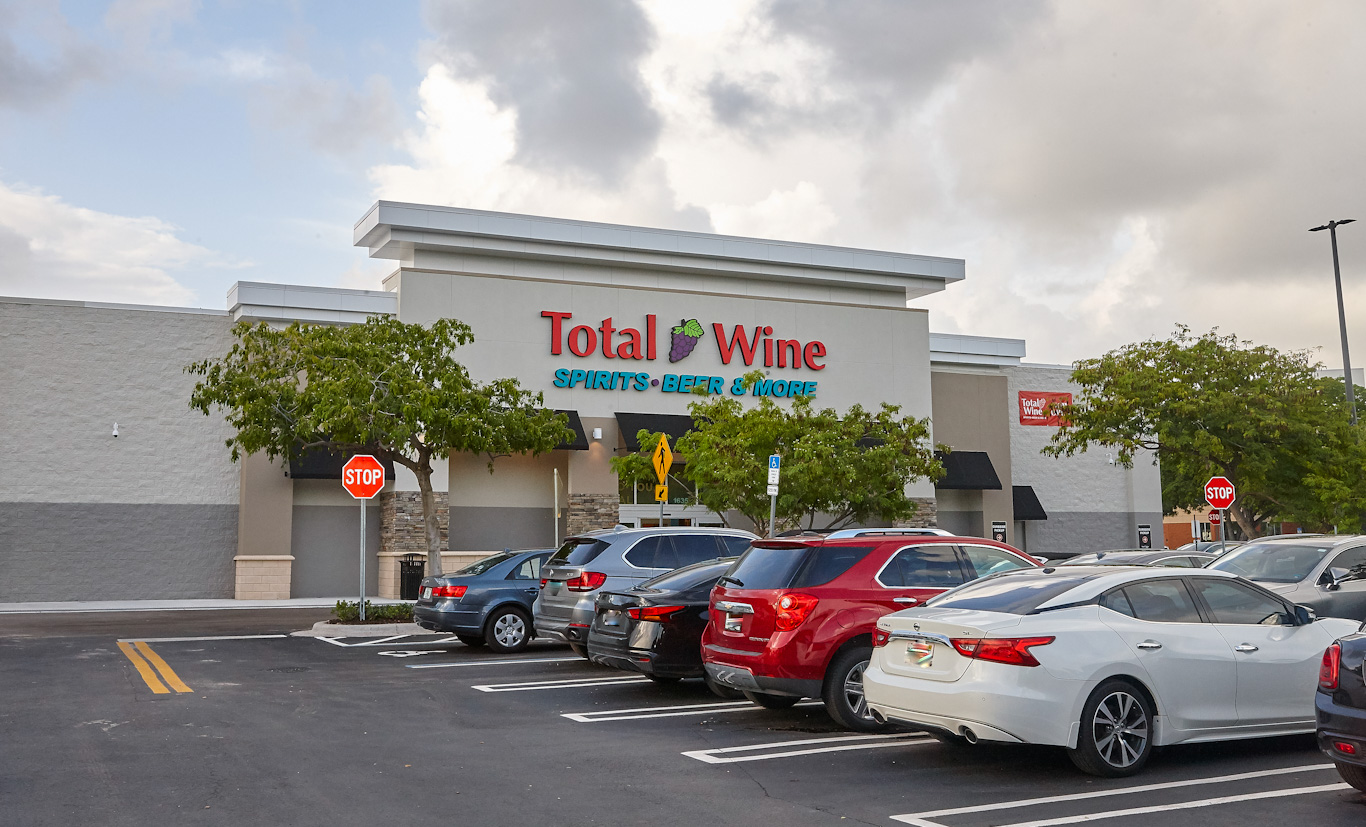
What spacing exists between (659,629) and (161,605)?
858 inches

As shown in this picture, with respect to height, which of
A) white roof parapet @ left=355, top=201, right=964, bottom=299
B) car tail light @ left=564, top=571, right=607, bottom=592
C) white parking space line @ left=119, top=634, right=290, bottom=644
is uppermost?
white roof parapet @ left=355, top=201, right=964, bottom=299

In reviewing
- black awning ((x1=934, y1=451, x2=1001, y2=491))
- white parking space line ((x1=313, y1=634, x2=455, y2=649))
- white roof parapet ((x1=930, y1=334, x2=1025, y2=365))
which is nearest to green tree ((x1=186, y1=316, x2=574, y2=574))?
white parking space line ((x1=313, y1=634, x2=455, y2=649))

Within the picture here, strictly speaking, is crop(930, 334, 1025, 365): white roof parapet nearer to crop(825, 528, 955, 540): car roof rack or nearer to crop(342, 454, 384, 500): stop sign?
crop(342, 454, 384, 500): stop sign

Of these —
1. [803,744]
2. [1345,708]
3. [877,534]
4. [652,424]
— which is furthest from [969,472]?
[1345,708]

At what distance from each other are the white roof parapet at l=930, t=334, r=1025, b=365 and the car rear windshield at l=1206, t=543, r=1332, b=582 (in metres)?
32.4

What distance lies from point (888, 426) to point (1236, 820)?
22.4 metres

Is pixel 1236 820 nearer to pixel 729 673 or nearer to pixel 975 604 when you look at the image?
pixel 975 604

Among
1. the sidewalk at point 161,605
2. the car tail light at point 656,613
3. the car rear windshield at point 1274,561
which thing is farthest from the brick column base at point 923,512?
the car tail light at point 656,613

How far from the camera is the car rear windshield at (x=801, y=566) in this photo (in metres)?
10.1

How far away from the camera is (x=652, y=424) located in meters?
33.8

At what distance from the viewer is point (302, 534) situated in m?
32.6

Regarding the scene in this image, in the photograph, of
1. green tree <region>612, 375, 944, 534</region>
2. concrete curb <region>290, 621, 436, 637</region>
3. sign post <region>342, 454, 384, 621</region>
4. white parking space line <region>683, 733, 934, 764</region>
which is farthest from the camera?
green tree <region>612, 375, 944, 534</region>

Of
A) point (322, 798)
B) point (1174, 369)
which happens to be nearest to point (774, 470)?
point (322, 798)

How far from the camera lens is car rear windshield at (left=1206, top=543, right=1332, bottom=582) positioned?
12977 mm
